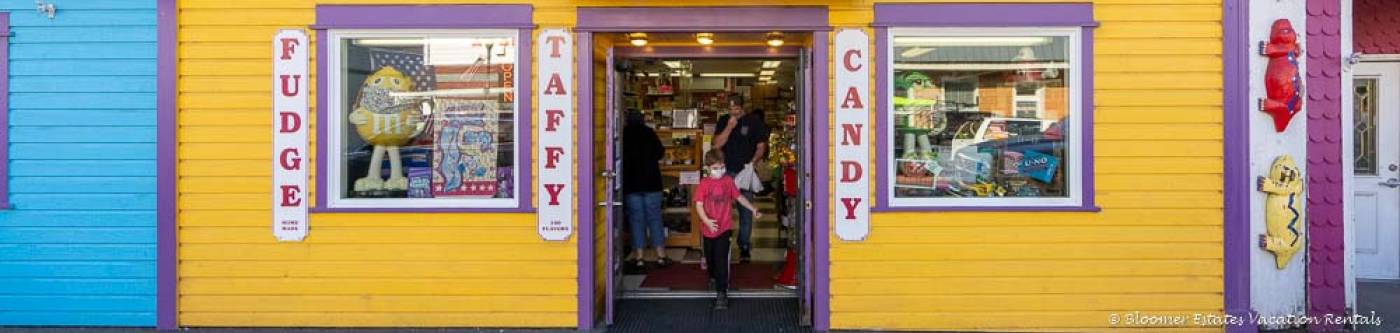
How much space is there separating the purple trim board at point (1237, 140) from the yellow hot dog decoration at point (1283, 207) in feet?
0.45

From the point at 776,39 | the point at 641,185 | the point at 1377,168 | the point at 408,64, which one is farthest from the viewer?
the point at 641,185

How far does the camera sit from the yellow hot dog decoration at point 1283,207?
555cm

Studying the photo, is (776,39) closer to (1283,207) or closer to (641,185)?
(641,185)

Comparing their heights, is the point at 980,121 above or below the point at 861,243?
above

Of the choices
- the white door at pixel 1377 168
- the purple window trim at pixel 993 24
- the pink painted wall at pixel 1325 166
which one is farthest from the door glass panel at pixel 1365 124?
the purple window trim at pixel 993 24

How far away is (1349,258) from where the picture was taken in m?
5.77

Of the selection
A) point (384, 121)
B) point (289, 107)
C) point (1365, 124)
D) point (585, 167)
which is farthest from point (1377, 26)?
point (289, 107)

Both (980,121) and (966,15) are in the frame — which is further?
(980,121)

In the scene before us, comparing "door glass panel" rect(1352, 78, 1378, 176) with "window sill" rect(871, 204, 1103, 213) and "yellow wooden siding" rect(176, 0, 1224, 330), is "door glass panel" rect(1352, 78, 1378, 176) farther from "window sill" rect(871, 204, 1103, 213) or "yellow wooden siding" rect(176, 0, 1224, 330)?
"window sill" rect(871, 204, 1103, 213)

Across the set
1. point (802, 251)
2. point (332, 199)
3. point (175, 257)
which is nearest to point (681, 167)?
point (802, 251)

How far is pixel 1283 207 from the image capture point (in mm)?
5555

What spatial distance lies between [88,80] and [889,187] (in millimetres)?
5284

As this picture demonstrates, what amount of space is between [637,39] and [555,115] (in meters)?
1.03

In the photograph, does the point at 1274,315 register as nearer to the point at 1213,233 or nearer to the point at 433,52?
the point at 1213,233
